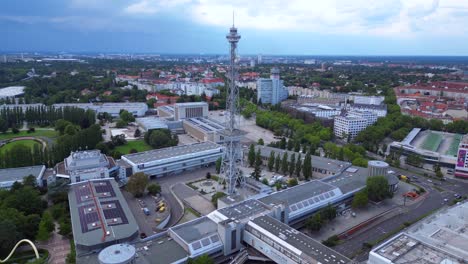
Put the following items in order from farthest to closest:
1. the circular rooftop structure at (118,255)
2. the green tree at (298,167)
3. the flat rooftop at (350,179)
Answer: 1. the green tree at (298,167)
2. the flat rooftop at (350,179)
3. the circular rooftop structure at (118,255)

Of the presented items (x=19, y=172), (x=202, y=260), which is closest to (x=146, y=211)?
(x=202, y=260)

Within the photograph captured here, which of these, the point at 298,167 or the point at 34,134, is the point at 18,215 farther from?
the point at 34,134

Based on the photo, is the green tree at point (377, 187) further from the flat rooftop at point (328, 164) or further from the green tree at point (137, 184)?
the green tree at point (137, 184)

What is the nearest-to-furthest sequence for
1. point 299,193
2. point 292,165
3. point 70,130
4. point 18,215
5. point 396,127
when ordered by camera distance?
point 18,215, point 299,193, point 292,165, point 70,130, point 396,127

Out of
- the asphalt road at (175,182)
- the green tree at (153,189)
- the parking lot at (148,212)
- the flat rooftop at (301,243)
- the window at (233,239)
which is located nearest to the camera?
the flat rooftop at (301,243)

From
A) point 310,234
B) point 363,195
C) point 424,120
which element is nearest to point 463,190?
point 363,195

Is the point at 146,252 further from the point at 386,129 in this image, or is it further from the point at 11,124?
the point at 11,124

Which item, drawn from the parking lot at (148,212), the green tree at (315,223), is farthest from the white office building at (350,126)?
the parking lot at (148,212)
